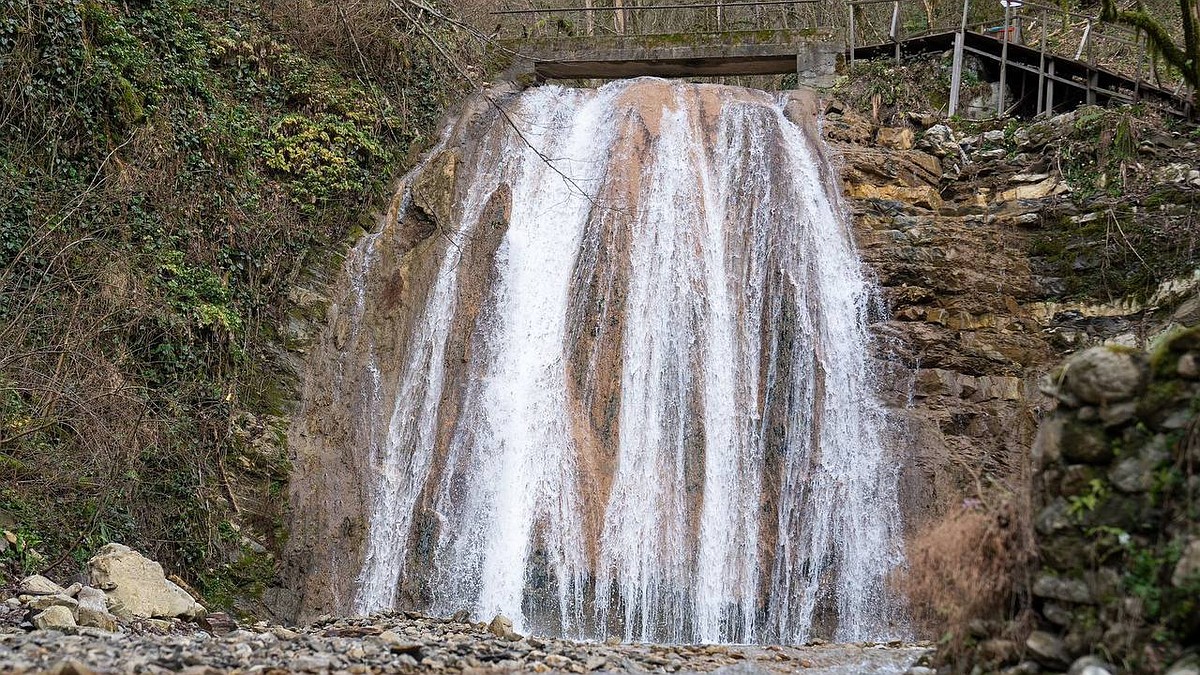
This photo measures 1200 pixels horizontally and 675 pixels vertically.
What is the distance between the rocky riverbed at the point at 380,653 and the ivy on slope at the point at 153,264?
7.55 feet

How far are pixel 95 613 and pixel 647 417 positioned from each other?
22.2 ft

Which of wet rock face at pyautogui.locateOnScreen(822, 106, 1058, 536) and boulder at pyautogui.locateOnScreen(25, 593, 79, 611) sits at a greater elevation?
→ wet rock face at pyautogui.locateOnScreen(822, 106, 1058, 536)

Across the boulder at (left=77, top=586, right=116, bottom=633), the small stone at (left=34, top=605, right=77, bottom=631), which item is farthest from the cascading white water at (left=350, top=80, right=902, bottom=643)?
the small stone at (left=34, top=605, right=77, bottom=631)

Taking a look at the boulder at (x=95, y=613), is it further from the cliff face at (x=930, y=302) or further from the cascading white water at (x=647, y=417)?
the cascading white water at (x=647, y=417)

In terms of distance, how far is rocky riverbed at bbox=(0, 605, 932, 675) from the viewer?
6414 mm

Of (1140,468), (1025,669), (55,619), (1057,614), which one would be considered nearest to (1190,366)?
(1140,468)

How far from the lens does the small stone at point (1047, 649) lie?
5.43 metres

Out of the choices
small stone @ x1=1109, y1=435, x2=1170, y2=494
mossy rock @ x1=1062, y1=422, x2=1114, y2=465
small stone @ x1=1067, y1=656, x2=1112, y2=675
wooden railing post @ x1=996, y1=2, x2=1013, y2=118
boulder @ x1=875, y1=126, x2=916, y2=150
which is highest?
wooden railing post @ x1=996, y1=2, x2=1013, y2=118

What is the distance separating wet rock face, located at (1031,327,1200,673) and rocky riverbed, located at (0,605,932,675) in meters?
1.37

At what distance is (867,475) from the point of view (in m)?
12.7

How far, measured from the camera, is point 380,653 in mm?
7238

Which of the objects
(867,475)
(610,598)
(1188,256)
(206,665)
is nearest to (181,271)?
(610,598)

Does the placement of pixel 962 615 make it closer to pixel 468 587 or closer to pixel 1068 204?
pixel 468 587

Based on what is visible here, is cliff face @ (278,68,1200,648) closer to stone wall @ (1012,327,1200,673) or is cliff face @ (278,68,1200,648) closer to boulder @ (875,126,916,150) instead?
boulder @ (875,126,916,150)
